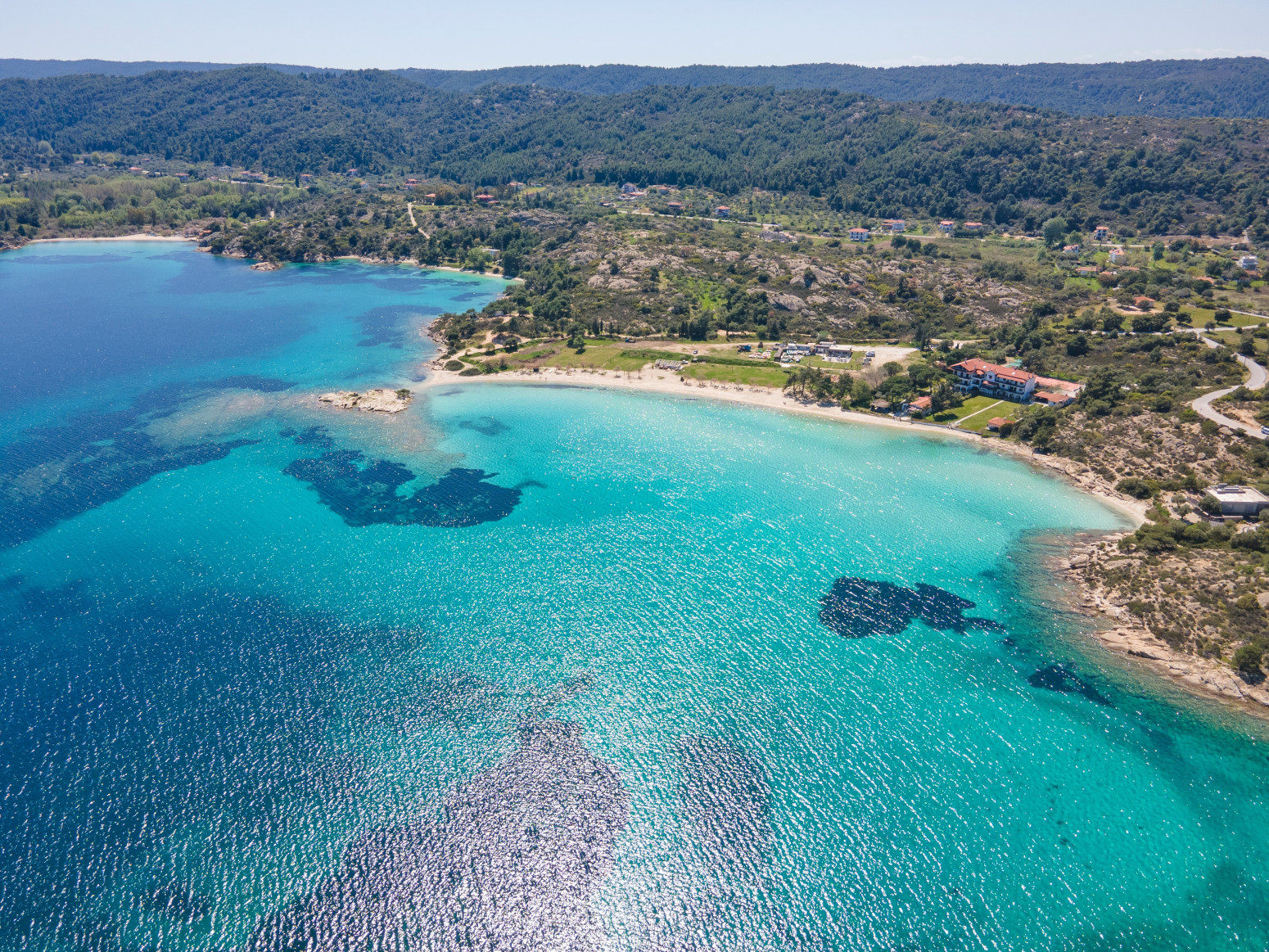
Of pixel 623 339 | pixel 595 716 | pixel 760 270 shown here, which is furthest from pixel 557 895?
pixel 760 270

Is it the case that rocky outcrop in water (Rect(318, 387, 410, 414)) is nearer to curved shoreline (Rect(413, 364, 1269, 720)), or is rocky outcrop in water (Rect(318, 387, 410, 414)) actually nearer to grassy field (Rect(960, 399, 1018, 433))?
curved shoreline (Rect(413, 364, 1269, 720))

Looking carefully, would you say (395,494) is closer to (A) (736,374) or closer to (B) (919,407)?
(A) (736,374)

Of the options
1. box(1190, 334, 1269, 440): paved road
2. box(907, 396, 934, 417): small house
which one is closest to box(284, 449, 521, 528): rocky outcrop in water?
box(907, 396, 934, 417): small house

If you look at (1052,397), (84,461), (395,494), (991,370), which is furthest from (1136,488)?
(84,461)

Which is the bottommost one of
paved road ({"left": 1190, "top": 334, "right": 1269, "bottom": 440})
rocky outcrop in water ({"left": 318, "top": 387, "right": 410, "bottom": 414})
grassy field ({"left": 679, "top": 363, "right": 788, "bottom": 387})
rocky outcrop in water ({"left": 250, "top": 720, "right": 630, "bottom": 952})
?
rocky outcrop in water ({"left": 250, "top": 720, "right": 630, "bottom": 952})

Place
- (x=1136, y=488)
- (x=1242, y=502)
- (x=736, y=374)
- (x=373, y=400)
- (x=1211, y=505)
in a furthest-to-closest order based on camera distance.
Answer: (x=736, y=374), (x=373, y=400), (x=1136, y=488), (x=1211, y=505), (x=1242, y=502)
